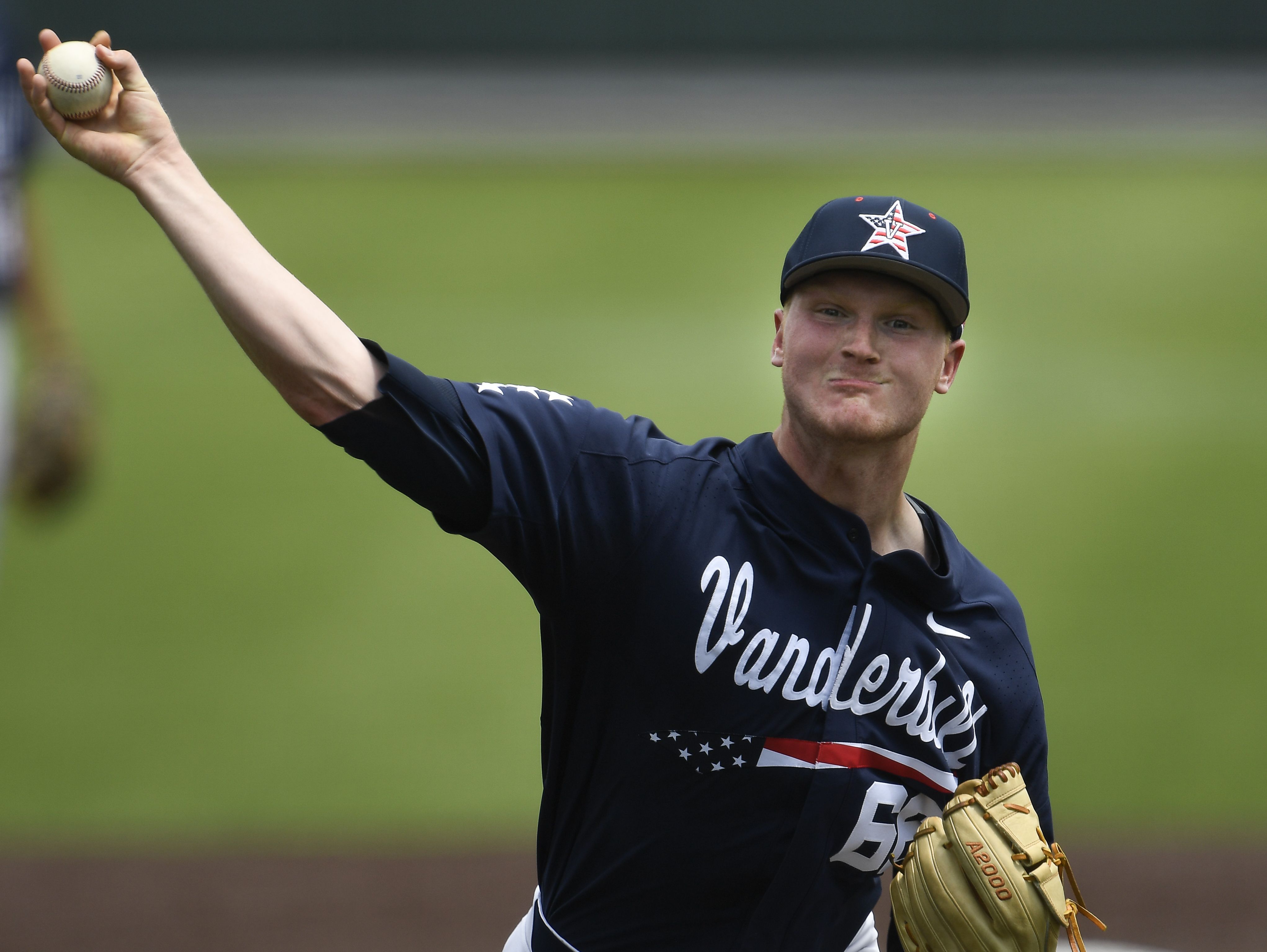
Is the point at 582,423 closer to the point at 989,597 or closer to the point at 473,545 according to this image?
the point at 989,597

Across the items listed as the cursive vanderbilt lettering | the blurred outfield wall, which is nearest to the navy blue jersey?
the cursive vanderbilt lettering

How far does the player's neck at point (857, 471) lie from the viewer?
203 centimetres

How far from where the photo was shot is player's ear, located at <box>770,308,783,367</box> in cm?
209

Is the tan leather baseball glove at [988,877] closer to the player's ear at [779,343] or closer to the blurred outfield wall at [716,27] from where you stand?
the player's ear at [779,343]

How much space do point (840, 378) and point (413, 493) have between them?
686mm

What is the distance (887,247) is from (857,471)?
1.13 ft

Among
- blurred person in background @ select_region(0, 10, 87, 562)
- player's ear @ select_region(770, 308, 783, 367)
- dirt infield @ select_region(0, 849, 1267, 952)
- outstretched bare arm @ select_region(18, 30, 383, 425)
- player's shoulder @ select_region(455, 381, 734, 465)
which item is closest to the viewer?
outstretched bare arm @ select_region(18, 30, 383, 425)

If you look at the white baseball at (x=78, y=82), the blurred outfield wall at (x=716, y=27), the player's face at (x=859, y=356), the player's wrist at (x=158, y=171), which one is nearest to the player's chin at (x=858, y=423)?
the player's face at (x=859, y=356)

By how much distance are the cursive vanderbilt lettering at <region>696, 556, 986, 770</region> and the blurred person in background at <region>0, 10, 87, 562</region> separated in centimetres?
628

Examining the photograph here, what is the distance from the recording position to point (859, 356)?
6.41 ft

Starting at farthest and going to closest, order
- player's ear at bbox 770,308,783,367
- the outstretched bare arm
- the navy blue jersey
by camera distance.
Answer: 1. player's ear at bbox 770,308,783,367
2. the navy blue jersey
3. the outstretched bare arm

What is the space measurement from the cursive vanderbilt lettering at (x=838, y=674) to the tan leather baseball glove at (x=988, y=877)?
11 centimetres

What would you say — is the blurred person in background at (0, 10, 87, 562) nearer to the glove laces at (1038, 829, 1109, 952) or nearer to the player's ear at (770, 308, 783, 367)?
the player's ear at (770, 308, 783, 367)

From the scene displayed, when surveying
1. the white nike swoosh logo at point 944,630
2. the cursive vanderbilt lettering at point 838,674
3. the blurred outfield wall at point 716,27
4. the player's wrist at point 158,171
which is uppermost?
the blurred outfield wall at point 716,27
